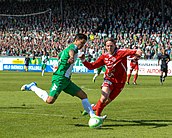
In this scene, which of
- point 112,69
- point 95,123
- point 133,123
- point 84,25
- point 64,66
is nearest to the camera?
point 95,123

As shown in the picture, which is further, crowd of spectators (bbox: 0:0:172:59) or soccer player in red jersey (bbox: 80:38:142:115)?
crowd of spectators (bbox: 0:0:172:59)

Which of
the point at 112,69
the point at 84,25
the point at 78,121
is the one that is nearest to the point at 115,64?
the point at 112,69

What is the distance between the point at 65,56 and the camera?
1333 centimetres

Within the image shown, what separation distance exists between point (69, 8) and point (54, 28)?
151 inches

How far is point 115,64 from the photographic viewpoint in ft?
46.6

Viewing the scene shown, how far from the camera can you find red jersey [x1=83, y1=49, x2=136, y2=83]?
14188 mm

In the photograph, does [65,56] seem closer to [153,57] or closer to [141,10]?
[153,57]

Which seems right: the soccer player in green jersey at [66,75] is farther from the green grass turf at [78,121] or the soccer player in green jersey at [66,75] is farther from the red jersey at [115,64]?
the red jersey at [115,64]

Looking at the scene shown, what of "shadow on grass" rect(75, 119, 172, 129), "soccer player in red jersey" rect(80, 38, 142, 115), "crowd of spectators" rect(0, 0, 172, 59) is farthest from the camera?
"crowd of spectators" rect(0, 0, 172, 59)

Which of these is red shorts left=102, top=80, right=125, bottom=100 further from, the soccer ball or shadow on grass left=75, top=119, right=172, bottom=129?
the soccer ball

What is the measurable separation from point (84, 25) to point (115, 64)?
48695mm

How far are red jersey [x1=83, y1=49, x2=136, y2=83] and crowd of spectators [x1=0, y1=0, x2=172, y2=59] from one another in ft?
116

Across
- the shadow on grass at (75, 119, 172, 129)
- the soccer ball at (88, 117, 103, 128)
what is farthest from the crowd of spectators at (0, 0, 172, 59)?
the soccer ball at (88, 117, 103, 128)

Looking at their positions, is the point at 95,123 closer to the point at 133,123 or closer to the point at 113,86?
the point at 133,123
